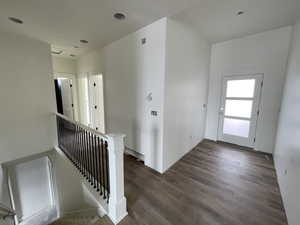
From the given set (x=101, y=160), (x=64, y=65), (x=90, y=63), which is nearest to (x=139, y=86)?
(x=101, y=160)

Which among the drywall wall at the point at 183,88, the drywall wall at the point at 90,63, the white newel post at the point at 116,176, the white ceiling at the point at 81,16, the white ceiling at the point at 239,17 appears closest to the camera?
the white newel post at the point at 116,176

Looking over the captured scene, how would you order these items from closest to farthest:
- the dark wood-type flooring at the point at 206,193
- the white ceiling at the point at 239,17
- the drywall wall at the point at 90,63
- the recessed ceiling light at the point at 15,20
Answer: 1. the dark wood-type flooring at the point at 206,193
2. the white ceiling at the point at 239,17
3. the recessed ceiling light at the point at 15,20
4. the drywall wall at the point at 90,63

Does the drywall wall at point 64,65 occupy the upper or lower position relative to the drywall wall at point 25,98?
upper

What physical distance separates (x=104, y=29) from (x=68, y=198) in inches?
150

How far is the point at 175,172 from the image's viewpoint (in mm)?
2539

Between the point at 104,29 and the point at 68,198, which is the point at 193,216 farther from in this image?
the point at 104,29

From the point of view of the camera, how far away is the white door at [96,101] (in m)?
4.54

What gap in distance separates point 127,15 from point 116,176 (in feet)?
7.84

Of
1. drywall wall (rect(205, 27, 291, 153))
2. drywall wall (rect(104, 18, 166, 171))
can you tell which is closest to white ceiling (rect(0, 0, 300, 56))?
drywall wall (rect(104, 18, 166, 171))

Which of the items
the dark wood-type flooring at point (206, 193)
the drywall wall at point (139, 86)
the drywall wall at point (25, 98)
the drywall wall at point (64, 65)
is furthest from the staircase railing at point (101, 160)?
the drywall wall at point (64, 65)

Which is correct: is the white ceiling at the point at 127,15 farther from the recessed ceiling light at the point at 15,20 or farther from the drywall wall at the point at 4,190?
the drywall wall at the point at 4,190

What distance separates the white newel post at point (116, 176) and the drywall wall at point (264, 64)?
11.7 feet

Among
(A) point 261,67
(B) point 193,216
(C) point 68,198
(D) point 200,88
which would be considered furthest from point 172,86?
(C) point 68,198

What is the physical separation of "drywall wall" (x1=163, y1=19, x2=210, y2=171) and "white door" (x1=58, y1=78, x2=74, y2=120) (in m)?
4.26
